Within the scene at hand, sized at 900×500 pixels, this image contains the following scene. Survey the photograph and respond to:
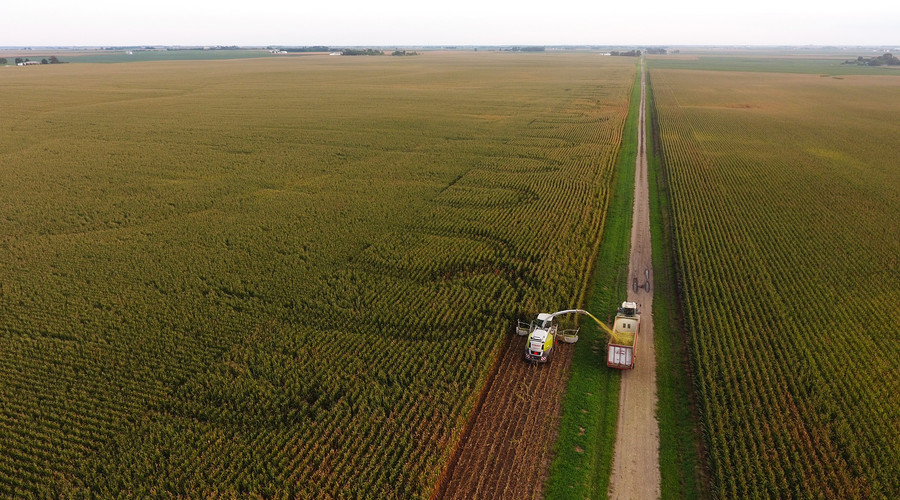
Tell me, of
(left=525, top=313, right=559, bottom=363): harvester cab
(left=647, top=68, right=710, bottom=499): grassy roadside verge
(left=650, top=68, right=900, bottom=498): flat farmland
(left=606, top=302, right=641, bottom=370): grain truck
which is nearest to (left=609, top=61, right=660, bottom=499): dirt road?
(left=647, top=68, right=710, bottom=499): grassy roadside verge

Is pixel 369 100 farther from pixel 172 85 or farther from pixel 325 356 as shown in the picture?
pixel 325 356

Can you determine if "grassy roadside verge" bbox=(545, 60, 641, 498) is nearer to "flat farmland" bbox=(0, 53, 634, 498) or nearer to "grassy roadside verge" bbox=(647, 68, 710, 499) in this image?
"flat farmland" bbox=(0, 53, 634, 498)

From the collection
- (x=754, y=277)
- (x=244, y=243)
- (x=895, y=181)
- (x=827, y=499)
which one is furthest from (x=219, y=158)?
(x=895, y=181)

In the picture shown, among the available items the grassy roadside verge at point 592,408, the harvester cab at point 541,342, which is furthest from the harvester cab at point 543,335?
the grassy roadside verge at point 592,408

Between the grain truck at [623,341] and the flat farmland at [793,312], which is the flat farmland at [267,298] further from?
the flat farmland at [793,312]

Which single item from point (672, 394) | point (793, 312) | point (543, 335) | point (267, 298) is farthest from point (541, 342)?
point (267, 298)

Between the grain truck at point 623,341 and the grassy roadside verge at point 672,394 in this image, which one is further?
the grain truck at point 623,341
